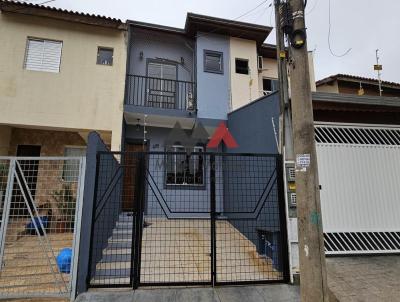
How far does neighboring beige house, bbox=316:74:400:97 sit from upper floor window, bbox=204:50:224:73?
496cm

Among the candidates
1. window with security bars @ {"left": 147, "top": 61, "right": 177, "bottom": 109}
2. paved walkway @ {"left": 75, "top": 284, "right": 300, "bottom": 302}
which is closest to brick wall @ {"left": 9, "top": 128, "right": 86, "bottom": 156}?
window with security bars @ {"left": 147, "top": 61, "right": 177, "bottom": 109}

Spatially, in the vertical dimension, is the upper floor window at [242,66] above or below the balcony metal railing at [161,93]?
above

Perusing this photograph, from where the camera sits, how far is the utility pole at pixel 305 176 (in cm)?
255

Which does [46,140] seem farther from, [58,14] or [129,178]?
[58,14]

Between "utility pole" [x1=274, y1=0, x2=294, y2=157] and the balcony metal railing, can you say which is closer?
"utility pole" [x1=274, y1=0, x2=294, y2=157]

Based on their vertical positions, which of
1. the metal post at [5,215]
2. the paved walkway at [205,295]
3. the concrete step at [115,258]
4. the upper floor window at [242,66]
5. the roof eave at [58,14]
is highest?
the roof eave at [58,14]

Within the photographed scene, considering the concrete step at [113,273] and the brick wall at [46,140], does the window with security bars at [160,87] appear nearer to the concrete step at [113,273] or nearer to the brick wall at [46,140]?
the brick wall at [46,140]

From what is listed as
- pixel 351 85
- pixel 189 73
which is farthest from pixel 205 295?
pixel 351 85

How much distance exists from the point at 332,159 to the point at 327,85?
7879 mm

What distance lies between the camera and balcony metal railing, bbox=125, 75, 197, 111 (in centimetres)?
919

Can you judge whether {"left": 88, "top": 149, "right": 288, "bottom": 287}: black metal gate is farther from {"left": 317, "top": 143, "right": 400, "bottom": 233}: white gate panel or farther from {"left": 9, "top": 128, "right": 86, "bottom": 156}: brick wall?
{"left": 9, "top": 128, "right": 86, "bottom": 156}: brick wall

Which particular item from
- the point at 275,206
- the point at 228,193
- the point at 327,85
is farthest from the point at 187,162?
the point at 327,85

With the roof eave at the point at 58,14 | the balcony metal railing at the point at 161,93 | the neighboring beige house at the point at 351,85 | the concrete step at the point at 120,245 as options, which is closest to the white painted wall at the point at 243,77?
the balcony metal railing at the point at 161,93

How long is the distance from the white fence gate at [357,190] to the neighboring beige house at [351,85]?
6748 millimetres
